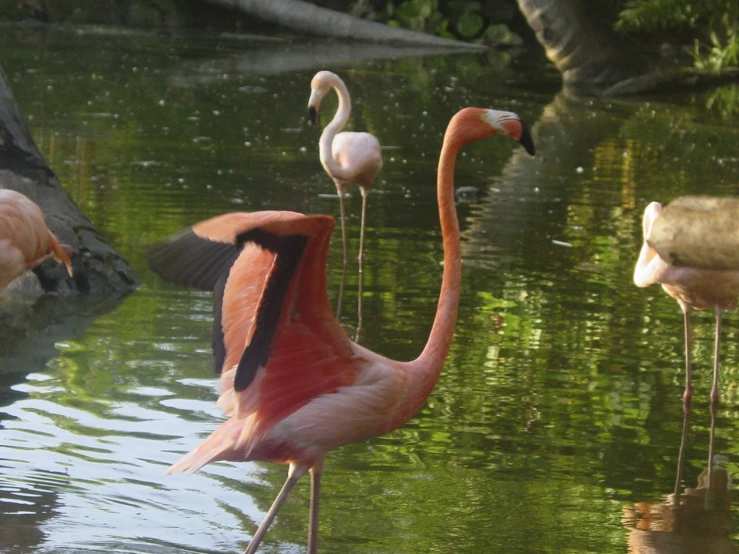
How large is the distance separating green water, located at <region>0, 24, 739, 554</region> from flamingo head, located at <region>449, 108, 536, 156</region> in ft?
3.81

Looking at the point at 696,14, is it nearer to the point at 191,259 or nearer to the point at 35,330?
the point at 35,330

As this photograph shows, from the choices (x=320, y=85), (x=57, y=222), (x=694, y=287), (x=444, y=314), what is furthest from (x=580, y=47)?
(x=444, y=314)

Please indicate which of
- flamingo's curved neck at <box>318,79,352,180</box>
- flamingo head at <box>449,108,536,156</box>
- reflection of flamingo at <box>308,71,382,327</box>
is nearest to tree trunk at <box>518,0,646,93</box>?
flamingo's curved neck at <box>318,79,352,180</box>

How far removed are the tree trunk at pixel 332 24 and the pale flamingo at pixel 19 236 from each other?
51.0 ft

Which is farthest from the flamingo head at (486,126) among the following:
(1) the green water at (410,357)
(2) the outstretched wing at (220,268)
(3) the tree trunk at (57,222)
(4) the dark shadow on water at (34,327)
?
(3) the tree trunk at (57,222)

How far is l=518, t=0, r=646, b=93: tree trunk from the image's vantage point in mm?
14914

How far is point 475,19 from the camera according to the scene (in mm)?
20938

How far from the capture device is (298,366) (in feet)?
10.9

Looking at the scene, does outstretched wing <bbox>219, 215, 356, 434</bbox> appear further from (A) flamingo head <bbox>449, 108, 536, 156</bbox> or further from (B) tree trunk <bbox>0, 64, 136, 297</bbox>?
(B) tree trunk <bbox>0, 64, 136, 297</bbox>

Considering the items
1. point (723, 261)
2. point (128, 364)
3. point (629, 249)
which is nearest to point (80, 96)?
point (629, 249)

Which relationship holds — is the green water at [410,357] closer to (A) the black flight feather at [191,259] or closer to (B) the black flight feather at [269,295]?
(B) the black flight feather at [269,295]

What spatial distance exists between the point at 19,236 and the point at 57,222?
1294mm

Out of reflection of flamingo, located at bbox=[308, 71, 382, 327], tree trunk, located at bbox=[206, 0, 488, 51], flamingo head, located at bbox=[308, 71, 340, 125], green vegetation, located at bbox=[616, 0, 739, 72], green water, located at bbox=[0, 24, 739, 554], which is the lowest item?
green water, located at bbox=[0, 24, 739, 554]

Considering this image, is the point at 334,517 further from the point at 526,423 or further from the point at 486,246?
the point at 486,246
